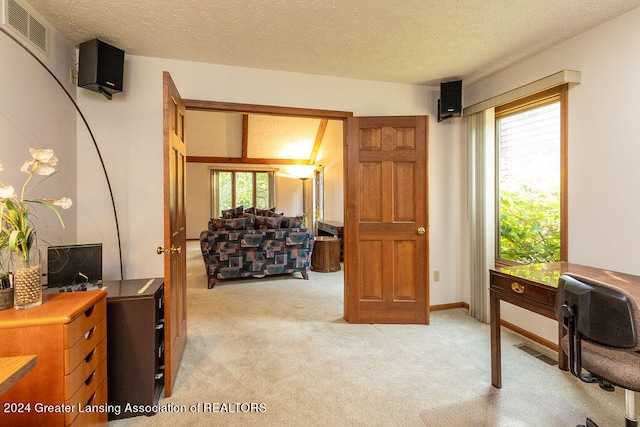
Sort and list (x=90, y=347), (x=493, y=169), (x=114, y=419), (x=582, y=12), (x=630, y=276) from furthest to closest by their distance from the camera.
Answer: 1. (x=493, y=169)
2. (x=582, y=12)
3. (x=630, y=276)
4. (x=114, y=419)
5. (x=90, y=347)

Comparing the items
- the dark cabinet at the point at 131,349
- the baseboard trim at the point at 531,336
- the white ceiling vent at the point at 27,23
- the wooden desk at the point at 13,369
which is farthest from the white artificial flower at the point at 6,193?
the baseboard trim at the point at 531,336

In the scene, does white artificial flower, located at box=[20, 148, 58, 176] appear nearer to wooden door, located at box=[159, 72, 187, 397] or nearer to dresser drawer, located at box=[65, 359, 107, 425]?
wooden door, located at box=[159, 72, 187, 397]

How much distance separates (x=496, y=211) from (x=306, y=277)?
9.22 feet

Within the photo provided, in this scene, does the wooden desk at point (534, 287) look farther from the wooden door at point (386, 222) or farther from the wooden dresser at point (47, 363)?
the wooden dresser at point (47, 363)

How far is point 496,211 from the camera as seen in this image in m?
3.21

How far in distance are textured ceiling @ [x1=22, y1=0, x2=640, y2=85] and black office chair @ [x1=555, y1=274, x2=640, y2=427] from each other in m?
1.76

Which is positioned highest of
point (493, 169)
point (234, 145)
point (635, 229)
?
point (234, 145)

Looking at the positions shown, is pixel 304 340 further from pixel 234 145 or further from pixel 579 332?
pixel 234 145

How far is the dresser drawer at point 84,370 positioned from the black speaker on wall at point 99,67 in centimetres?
186

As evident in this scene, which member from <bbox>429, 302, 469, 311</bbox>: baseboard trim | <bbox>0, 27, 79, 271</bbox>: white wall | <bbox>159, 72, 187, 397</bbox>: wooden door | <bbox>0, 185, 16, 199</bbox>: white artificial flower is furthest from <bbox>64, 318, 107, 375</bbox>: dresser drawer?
<bbox>429, 302, 469, 311</bbox>: baseboard trim

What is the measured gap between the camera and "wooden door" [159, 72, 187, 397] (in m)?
1.95

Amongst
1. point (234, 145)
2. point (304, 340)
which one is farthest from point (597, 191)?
point (234, 145)

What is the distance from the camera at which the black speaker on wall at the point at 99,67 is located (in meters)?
2.32

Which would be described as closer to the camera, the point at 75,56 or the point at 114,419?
the point at 114,419
